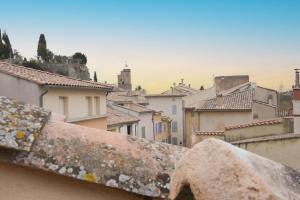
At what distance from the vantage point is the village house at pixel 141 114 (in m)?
44.4

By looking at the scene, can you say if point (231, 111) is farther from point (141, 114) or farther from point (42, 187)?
point (42, 187)

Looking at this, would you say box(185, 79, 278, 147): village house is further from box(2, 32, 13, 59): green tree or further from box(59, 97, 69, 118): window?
box(2, 32, 13, 59): green tree

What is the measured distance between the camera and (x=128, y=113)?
4431cm

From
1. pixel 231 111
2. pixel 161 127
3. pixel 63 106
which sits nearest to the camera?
pixel 63 106

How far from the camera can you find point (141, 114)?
151 ft

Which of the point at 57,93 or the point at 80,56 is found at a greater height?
the point at 80,56

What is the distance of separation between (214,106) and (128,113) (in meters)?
12.6

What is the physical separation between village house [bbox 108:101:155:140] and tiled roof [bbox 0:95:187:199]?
132 ft

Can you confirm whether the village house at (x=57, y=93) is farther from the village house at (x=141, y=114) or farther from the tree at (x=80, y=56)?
the tree at (x=80, y=56)

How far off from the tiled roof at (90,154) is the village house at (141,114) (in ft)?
132

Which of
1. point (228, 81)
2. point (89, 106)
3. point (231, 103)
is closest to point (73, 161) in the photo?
point (89, 106)

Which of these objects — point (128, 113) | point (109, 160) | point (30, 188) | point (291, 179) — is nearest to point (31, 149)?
point (30, 188)

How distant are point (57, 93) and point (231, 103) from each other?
16.0m

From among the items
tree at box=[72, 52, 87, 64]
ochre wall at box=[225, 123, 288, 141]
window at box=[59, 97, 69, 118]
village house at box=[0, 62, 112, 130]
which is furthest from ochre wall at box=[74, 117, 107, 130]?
tree at box=[72, 52, 87, 64]
